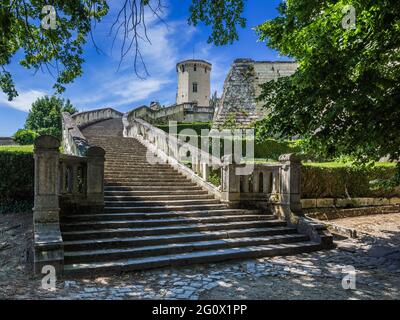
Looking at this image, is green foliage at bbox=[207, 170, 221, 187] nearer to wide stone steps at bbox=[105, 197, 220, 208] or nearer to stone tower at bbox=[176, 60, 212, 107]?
wide stone steps at bbox=[105, 197, 220, 208]

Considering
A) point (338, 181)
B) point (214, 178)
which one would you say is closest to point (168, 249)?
point (214, 178)

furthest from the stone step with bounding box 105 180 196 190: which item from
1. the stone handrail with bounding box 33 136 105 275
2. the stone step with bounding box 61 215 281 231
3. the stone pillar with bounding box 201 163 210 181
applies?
the stone step with bounding box 61 215 281 231

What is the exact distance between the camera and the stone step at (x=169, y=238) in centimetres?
607

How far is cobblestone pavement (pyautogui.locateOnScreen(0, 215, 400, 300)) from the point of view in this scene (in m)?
4.61

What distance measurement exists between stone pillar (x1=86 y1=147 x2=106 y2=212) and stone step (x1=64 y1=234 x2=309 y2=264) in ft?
5.61

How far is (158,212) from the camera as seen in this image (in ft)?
26.4

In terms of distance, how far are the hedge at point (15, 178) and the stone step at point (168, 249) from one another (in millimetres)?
4880

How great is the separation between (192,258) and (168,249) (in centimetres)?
53

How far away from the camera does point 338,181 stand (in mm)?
11992
